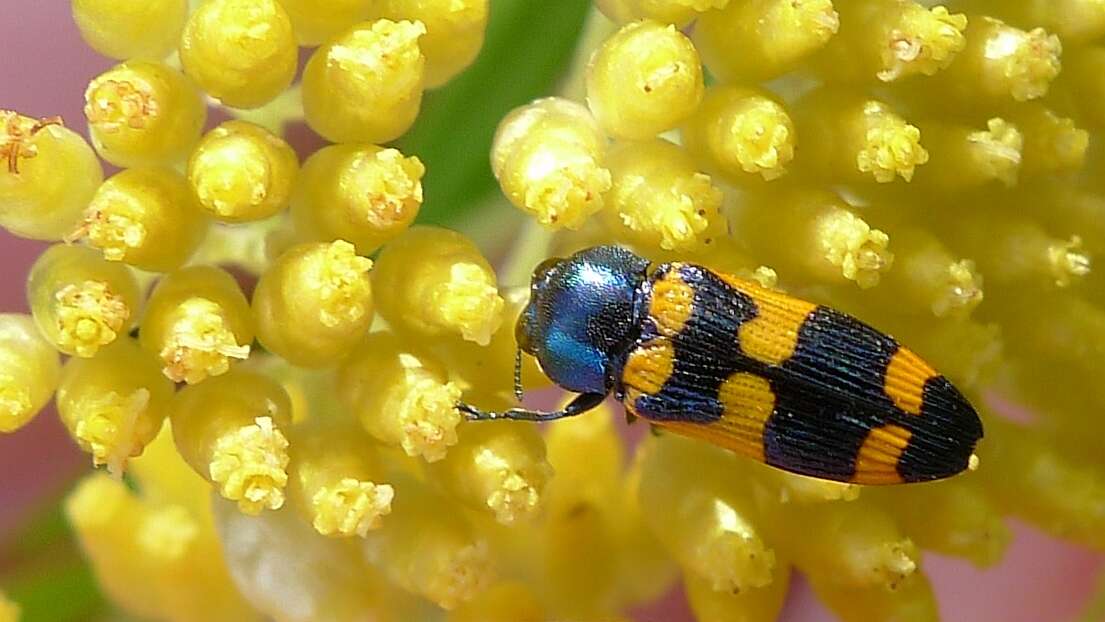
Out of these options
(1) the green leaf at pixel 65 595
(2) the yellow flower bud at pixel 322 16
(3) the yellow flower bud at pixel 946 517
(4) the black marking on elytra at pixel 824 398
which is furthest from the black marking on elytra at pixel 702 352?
(1) the green leaf at pixel 65 595

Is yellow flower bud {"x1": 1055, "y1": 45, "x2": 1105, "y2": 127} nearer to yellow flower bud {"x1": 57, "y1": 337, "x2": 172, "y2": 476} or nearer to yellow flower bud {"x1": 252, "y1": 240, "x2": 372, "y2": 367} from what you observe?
yellow flower bud {"x1": 252, "y1": 240, "x2": 372, "y2": 367}

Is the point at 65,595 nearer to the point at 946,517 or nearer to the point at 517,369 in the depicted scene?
the point at 517,369

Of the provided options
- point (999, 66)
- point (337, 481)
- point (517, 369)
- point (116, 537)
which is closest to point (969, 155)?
point (999, 66)

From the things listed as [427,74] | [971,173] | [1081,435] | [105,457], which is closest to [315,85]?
[427,74]

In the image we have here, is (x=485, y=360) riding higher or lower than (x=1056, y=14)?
lower

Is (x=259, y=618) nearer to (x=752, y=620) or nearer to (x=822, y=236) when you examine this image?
(x=752, y=620)

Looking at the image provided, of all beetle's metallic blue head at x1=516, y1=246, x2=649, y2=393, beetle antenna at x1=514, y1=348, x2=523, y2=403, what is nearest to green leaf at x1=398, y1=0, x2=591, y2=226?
beetle's metallic blue head at x1=516, y1=246, x2=649, y2=393
